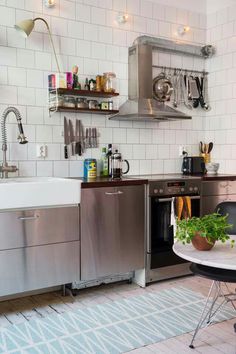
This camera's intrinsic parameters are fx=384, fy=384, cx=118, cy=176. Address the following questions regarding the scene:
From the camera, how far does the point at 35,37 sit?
11.3ft

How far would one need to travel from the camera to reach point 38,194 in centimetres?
283

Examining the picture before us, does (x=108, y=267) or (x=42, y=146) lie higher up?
(x=42, y=146)

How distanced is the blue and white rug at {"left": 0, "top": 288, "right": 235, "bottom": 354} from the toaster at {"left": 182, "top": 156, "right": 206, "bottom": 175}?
1547mm

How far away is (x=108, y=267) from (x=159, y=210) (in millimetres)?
703

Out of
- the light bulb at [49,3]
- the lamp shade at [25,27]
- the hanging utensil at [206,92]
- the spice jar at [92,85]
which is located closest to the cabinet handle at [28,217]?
the spice jar at [92,85]

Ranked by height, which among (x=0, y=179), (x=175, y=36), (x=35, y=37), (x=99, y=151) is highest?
(x=175, y=36)

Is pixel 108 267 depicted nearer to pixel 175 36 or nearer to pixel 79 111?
pixel 79 111

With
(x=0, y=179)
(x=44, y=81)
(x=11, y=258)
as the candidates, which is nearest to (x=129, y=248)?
(x=11, y=258)

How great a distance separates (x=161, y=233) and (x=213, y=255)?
62.0 inches

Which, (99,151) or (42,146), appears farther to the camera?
(99,151)

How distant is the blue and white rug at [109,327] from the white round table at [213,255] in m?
0.75

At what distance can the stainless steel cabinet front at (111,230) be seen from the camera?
311 centimetres

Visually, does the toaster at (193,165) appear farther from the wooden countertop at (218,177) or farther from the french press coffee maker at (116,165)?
the french press coffee maker at (116,165)

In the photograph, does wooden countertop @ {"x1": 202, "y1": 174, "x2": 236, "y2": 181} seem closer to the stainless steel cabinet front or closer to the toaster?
the toaster
